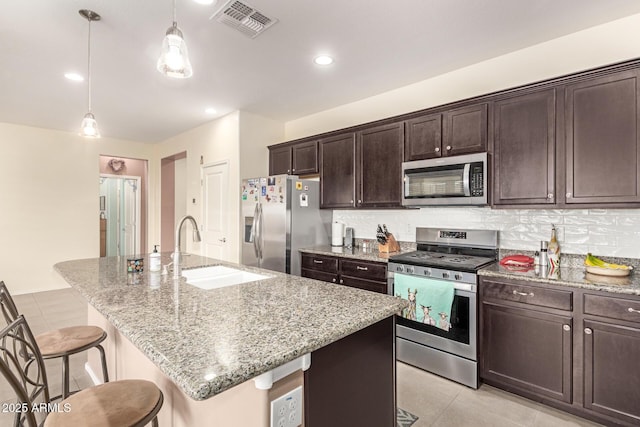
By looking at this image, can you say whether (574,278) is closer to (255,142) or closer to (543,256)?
(543,256)

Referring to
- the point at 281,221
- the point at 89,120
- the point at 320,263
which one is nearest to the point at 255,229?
the point at 281,221

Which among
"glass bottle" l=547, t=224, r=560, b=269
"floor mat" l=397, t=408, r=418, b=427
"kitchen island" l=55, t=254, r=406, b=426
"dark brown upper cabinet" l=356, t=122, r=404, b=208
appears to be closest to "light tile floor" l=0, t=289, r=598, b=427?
"floor mat" l=397, t=408, r=418, b=427

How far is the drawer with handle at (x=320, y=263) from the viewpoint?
11.3 ft

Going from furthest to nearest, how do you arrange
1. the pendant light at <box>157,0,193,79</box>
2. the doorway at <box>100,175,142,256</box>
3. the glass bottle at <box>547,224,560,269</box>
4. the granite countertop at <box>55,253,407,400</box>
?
the doorway at <box>100,175,142,256</box>, the glass bottle at <box>547,224,560,269</box>, the pendant light at <box>157,0,193,79</box>, the granite countertop at <box>55,253,407,400</box>

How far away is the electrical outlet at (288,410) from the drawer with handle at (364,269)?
2.03m

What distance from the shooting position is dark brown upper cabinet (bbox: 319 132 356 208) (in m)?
3.70

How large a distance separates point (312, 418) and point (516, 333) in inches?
71.3

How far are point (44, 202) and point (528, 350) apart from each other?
6971mm

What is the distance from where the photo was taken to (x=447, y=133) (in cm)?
290

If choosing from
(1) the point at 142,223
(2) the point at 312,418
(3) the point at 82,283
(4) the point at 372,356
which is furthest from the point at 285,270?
(1) the point at 142,223

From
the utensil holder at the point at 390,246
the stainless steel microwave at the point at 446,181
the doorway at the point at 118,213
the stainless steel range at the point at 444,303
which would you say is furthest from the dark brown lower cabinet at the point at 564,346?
the doorway at the point at 118,213

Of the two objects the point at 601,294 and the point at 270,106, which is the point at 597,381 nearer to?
the point at 601,294

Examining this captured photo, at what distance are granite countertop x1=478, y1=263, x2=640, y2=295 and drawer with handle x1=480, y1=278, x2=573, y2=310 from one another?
2.2 inches

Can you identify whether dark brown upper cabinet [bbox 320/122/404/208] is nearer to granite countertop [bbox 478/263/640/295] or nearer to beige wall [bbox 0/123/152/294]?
granite countertop [bbox 478/263/640/295]
